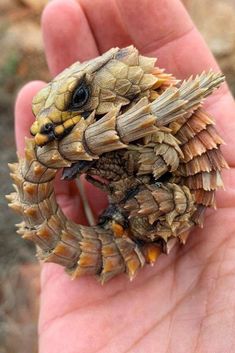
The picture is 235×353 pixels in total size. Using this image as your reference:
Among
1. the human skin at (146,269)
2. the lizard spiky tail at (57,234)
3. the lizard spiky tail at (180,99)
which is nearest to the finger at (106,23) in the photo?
the human skin at (146,269)

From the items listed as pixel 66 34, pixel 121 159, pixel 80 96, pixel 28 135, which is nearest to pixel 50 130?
pixel 80 96

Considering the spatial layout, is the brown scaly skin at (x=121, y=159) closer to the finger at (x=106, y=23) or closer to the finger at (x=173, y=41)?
the finger at (x=173, y=41)

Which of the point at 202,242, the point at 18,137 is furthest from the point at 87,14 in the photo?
the point at 202,242

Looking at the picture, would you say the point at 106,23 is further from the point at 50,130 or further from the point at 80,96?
the point at 50,130

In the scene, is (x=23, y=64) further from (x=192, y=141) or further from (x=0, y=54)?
(x=192, y=141)

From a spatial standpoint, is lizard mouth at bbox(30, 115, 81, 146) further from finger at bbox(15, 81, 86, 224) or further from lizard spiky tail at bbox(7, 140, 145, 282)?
finger at bbox(15, 81, 86, 224)

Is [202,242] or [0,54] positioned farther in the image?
[0,54]
